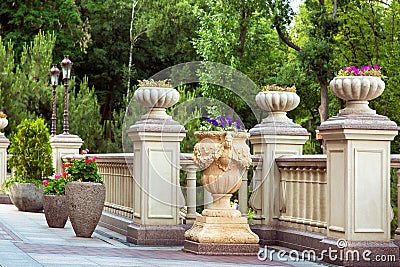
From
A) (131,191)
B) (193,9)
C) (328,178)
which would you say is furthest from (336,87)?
(193,9)

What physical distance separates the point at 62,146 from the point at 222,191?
34.9 ft

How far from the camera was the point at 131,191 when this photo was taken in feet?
47.8

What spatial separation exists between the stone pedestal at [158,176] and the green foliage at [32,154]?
7468 millimetres

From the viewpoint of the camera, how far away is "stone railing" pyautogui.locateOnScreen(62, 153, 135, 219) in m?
14.6

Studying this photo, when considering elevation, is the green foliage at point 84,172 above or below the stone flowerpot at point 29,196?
above

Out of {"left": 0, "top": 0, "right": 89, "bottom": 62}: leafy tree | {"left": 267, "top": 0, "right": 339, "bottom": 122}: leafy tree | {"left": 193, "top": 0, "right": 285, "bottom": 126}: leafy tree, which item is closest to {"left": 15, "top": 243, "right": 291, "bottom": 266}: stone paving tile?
{"left": 267, "top": 0, "right": 339, "bottom": 122}: leafy tree

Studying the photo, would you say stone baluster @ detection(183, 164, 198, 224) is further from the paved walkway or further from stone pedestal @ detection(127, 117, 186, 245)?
the paved walkway

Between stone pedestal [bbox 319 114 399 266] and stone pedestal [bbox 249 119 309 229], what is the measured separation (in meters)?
2.60

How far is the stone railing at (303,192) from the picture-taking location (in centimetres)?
1132

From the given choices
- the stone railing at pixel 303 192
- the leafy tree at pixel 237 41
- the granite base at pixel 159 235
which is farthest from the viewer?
the leafy tree at pixel 237 41

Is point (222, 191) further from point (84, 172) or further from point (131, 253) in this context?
point (84, 172)

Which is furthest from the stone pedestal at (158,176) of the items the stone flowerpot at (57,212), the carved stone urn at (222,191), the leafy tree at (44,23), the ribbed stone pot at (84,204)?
the leafy tree at (44,23)

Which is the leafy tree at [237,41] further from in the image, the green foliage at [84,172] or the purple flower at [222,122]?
the purple flower at [222,122]

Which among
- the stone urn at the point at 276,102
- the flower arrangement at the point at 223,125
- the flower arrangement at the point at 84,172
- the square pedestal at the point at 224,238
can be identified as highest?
the stone urn at the point at 276,102
